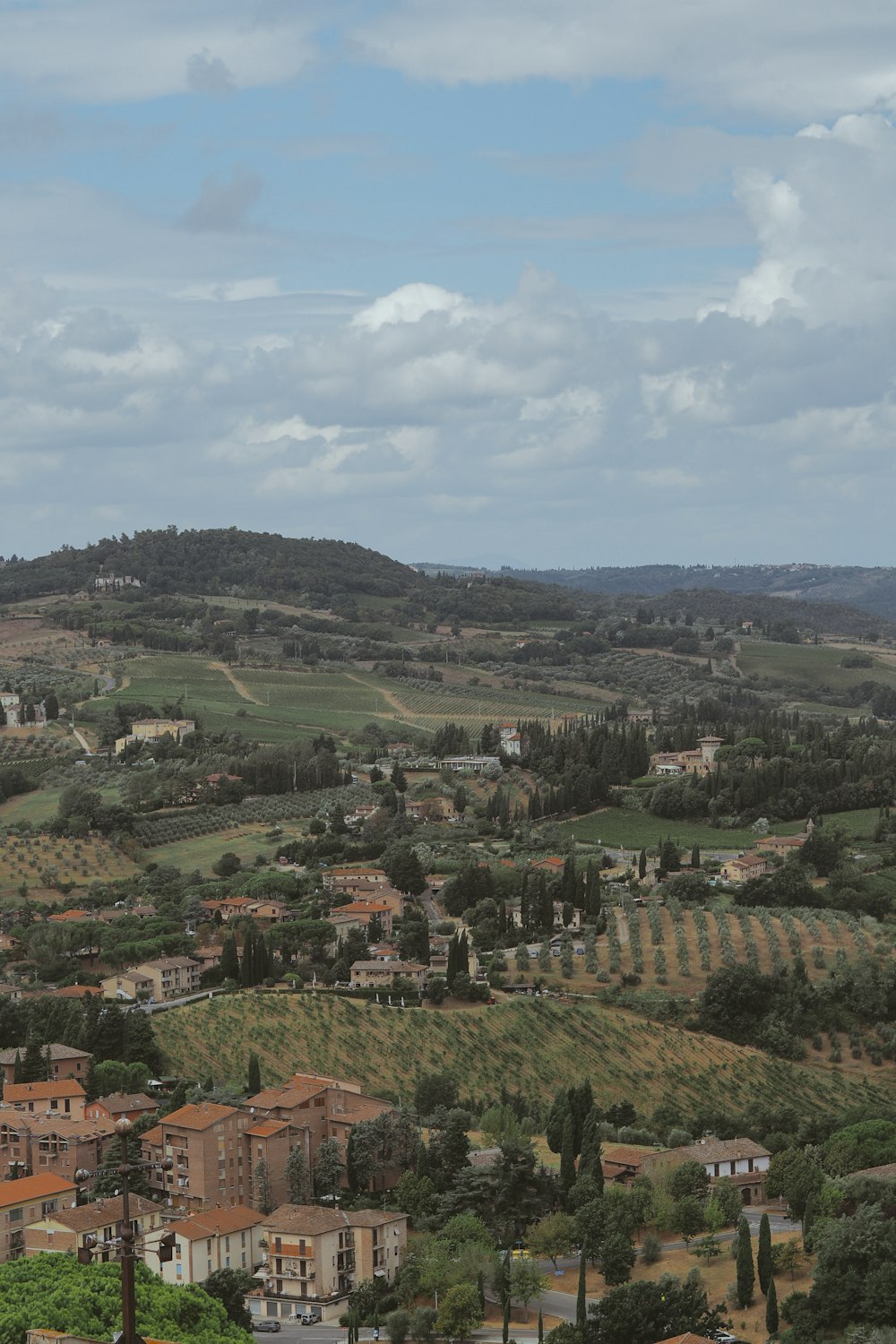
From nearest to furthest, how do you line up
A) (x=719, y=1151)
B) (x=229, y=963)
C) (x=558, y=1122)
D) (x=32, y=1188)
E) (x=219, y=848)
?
1. (x=32, y=1188)
2. (x=719, y=1151)
3. (x=558, y=1122)
4. (x=229, y=963)
5. (x=219, y=848)

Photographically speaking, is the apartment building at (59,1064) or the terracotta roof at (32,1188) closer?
the terracotta roof at (32,1188)

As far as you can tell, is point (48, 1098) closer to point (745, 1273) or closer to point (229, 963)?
point (229, 963)

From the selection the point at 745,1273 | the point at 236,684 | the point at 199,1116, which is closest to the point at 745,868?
the point at 199,1116

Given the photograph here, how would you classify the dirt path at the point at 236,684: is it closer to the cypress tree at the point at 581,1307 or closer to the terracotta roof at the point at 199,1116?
the terracotta roof at the point at 199,1116

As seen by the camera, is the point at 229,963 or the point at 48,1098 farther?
the point at 229,963

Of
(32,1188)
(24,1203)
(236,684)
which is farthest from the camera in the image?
(236,684)

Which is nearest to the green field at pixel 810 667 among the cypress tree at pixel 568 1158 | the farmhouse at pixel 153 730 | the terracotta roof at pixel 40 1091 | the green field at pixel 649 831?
the farmhouse at pixel 153 730
